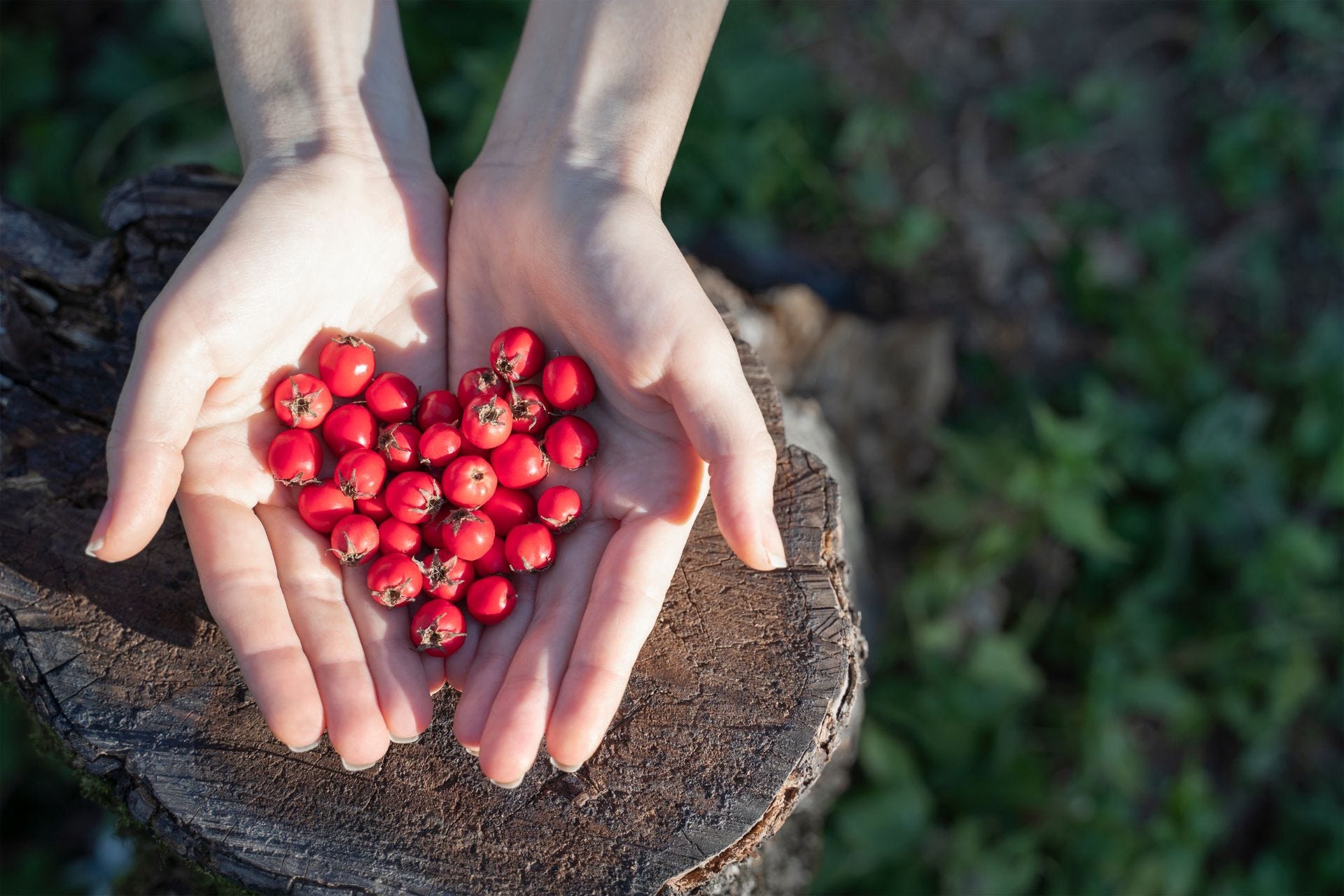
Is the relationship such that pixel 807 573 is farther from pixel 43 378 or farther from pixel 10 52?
pixel 10 52

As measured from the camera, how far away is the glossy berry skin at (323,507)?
11.6 feet

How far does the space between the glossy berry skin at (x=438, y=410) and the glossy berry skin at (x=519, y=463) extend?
26 cm

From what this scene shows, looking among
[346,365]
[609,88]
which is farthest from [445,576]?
[609,88]

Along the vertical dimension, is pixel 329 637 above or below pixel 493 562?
above

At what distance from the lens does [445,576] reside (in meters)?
3.53

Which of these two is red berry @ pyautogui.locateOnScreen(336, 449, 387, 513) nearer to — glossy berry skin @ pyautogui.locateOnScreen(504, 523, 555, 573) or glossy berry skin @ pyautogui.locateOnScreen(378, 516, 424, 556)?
glossy berry skin @ pyautogui.locateOnScreen(378, 516, 424, 556)

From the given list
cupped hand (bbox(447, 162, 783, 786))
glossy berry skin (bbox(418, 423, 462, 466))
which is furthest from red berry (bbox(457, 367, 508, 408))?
cupped hand (bbox(447, 162, 783, 786))

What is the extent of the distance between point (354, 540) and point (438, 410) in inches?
27.9

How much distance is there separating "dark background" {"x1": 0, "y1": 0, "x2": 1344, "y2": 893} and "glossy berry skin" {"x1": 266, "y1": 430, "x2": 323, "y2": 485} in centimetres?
279

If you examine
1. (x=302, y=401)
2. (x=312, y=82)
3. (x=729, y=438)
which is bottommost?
(x=302, y=401)

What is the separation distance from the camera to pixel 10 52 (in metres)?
6.88

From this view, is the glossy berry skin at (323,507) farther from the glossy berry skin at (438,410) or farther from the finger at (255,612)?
the glossy berry skin at (438,410)

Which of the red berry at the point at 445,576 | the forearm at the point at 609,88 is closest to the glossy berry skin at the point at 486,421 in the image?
the red berry at the point at 445,576

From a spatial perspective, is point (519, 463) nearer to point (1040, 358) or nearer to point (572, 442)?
point (572, 442)
